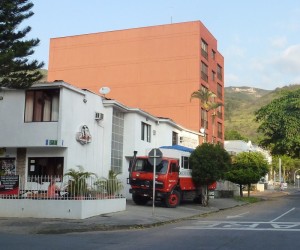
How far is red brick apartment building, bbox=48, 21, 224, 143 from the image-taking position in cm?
4941

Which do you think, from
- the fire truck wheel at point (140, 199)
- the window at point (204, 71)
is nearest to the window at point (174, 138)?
the fire truck wheel at point (140, 199)

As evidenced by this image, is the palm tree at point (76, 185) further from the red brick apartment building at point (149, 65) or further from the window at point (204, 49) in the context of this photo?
the window at point (204, 49)

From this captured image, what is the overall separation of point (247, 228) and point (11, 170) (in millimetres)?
13932

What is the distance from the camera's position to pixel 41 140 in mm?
22969

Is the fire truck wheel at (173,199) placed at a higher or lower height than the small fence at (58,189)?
lower

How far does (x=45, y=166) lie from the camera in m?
23.9

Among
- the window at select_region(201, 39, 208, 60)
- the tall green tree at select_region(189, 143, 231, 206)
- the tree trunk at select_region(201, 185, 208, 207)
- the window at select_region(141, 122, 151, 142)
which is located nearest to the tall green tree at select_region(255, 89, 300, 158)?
the window at select_region(201, 39, 208, 60)

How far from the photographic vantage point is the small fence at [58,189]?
18531 mm

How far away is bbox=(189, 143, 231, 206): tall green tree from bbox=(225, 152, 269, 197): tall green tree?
11.5 metres

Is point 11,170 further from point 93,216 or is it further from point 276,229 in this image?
point 276,229

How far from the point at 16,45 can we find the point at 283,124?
31129mm

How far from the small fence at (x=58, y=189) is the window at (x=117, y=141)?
7755 millimetres

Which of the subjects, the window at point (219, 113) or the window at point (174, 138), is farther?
the window at point (219, 113)

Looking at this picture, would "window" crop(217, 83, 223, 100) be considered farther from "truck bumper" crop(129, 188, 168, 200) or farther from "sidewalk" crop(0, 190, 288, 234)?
"sidewalk" crop(0, 190, 288, 234)
